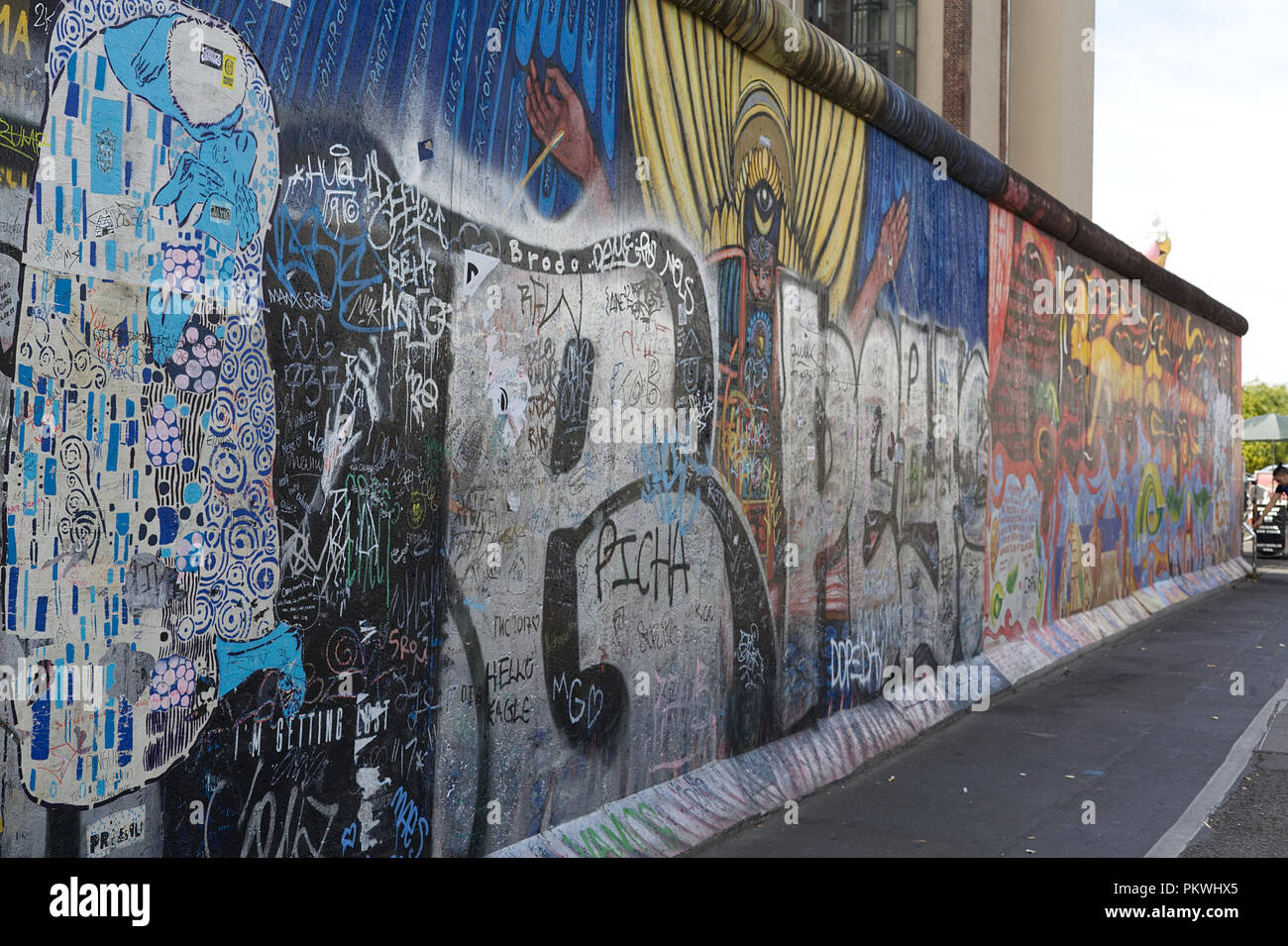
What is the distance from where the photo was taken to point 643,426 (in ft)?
17.7

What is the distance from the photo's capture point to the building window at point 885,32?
31828 millimetres

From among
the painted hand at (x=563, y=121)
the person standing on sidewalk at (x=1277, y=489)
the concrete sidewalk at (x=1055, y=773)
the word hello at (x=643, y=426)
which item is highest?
the painted hand at (x=563, y=121)

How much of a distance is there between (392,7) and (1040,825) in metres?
4.68

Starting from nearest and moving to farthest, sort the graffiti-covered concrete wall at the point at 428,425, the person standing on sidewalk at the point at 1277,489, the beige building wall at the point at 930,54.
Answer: the graffiti-covered concrete wall at the point at 428,425, the person standing on sidewalk at the point at 1277,489, the beige building wall at the point at 930,54

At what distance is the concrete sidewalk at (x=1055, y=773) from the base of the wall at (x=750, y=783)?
0.08 m

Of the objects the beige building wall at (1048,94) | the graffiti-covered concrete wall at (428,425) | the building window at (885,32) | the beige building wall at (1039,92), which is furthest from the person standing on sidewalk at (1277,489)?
the graffiti-covered concrete wall at (428,425)

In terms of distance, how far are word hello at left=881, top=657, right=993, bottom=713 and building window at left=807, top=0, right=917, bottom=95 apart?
25.6 meters

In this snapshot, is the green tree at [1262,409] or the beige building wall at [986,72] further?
the green tree at [1262,409]

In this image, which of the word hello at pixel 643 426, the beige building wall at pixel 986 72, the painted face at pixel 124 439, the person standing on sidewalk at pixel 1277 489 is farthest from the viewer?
the beige building wall at pixel 986 72

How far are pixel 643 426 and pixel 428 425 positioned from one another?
1390mm

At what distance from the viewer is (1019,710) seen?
29.2 feet

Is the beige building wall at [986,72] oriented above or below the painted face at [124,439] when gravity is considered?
above

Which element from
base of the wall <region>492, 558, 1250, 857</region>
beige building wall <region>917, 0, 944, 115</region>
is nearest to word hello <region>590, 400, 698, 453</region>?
base of the wall <region>492, 558, 1250, 857</region>

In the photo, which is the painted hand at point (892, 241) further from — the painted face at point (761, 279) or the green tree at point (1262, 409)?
the green tree at point (1262, 409)
